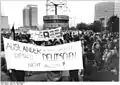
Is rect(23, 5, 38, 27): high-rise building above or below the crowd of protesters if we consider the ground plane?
above

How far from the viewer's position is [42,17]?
2.80 meters

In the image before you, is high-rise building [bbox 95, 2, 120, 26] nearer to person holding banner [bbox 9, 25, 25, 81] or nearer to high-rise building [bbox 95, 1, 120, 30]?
high-rise building [bbox 95, 1, 120, 30]

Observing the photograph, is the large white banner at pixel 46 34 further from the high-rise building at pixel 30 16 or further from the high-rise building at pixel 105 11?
the high-rise building at pixel 105 11

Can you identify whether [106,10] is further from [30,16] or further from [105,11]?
[30,16]

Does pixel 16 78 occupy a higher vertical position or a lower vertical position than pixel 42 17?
lower

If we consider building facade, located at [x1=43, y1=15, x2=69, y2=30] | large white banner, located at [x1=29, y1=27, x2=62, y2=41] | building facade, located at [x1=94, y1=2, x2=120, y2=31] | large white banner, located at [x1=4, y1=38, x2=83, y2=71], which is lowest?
large white banner, located at [x1=4, y1=38, x2=83, y2=71]

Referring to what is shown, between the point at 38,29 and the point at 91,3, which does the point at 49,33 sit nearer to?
the point at 38,29

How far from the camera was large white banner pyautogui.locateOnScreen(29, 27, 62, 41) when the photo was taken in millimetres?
2737

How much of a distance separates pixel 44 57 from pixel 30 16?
0.62 m

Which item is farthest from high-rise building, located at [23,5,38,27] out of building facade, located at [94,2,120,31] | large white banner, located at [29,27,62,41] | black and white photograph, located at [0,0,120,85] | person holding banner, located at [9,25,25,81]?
building facade, located at [94,2,120,31]

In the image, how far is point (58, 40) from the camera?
2748 millimetres

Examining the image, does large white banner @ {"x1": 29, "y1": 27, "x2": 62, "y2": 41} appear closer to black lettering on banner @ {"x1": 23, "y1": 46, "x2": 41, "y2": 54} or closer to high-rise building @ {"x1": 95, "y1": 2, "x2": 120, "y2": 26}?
black lettering on banner @ {"x1": 23, "y1": 46, "x2": 41, "y2": 54}

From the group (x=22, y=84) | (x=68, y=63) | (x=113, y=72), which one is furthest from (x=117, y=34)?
(x=22, y=84)

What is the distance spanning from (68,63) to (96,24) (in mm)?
695
